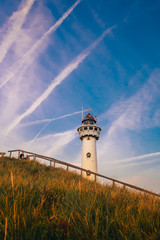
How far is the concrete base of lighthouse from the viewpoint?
25719 mm

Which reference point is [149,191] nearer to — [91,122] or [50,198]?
[50,198]

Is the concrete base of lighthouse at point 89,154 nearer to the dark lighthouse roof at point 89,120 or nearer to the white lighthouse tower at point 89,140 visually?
the white lighthouse tower at point 89,140

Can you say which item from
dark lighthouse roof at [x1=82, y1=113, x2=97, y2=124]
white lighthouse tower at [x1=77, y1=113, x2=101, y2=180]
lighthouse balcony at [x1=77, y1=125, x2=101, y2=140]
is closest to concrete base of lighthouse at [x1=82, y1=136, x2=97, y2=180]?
white lighthouse tower at [x1=77, y1=113, x2=101, y2=180]

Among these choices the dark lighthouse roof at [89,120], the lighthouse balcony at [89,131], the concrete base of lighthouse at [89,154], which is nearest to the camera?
the concrete base of lighthouse at [89,154]

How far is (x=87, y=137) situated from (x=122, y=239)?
86.9ft

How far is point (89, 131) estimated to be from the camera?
2847 cm

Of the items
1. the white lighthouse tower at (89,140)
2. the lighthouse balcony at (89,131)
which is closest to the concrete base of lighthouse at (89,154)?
the white lighthouse tower at (89,140)

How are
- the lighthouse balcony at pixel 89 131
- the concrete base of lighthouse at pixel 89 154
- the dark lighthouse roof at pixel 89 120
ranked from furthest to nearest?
1. the dark lighthouse roof at pixel 89 120
2. the lighthouse balcony at pixel 89 131
3. the concrete base of lighthouse at pixel 89 154

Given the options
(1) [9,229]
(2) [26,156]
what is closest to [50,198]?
(1) [9,229]

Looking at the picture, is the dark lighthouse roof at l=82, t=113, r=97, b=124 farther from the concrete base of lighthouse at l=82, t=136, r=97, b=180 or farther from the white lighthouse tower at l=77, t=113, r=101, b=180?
the concrete base of lighthouse at l=82, t=136, r=97, b=180

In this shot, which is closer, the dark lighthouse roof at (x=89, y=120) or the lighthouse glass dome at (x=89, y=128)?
the lighthouse glass dome at (x=89, y=128)

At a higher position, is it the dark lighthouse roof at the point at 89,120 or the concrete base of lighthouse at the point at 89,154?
the dark lighthouse roof at the point at 89,120

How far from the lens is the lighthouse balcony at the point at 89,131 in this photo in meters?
28.4

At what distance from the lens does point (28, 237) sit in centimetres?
189
